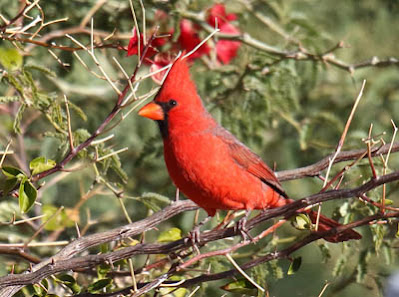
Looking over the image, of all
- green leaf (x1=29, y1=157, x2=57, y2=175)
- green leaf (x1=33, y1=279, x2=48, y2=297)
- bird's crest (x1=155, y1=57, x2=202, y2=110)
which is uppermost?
bird's crest (x1=155, y1=57, x2=202, y2=110)

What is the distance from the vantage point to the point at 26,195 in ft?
6.19

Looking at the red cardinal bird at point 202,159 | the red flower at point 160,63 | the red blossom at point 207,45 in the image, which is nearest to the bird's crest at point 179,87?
the red cardinal bird at point 202,159

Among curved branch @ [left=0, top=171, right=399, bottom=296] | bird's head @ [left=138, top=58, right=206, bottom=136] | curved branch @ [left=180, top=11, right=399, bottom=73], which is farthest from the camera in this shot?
curved branch @ [left=180, top=11, right=399, bottom=73]

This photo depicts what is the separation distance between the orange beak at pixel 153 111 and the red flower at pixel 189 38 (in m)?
0.84

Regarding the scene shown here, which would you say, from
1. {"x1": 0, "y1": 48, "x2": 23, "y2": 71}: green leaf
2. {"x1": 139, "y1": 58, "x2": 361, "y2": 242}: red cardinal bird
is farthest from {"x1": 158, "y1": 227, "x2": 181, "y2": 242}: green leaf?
{"x1": 0, "y1": 48, "x2": 23, "y2": 71}: green leaf

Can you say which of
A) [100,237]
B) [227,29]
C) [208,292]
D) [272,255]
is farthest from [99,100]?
[272,255]

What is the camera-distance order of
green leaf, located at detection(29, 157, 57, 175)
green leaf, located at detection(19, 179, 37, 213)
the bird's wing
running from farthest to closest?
the bird's wing → green leaf, located at detection(29, 157, 57, 175) → green leaf, located at detection(19, 179, 37, 213)

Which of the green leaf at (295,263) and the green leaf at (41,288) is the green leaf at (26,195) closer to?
the green leaf at (41,288)

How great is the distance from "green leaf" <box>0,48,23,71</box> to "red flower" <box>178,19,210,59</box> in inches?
37.7

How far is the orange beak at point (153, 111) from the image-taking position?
2.26 meters

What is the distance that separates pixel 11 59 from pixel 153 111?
1.33 ft

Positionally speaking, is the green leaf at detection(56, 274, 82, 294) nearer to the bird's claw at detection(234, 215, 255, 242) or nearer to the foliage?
the foliage

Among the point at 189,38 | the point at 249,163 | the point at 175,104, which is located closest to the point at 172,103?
the point at 175,104

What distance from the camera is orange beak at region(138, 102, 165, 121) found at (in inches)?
88.9
